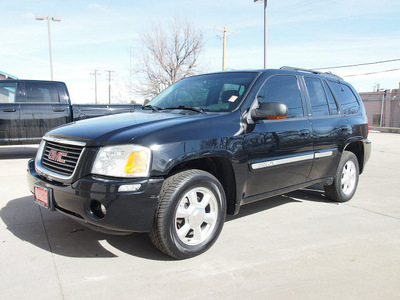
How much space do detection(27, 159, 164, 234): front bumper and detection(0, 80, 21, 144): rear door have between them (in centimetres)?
639

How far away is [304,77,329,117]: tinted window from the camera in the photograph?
4426mm

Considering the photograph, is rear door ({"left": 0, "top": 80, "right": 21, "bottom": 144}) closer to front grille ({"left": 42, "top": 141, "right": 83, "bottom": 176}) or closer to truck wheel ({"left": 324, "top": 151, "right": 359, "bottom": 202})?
front grille ({"left": 42, "top": 141, "right": 83, "bottom": 176})

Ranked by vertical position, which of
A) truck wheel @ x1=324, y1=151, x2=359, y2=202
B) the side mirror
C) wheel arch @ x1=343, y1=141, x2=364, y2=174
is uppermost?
the side mirror

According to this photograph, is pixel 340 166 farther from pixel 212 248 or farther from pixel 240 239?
pixel 212 248

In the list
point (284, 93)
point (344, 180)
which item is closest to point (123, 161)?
point (284, 93)

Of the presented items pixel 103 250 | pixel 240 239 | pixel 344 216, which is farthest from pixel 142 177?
pixel 344 216

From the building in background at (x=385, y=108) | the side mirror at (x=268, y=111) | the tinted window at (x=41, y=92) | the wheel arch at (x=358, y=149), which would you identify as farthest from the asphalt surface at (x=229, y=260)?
the building in background at (x=385, y=108)

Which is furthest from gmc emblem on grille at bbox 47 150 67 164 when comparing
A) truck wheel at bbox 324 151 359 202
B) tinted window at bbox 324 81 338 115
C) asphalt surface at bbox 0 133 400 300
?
truck wheel at bbox 324 151 359 202

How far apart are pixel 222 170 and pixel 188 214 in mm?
616

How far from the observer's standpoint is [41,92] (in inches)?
337

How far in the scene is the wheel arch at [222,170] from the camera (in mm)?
3348

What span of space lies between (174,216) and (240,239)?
100 cm

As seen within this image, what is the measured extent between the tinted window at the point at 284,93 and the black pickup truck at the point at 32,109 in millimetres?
5980

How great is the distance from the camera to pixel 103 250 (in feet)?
10.8
